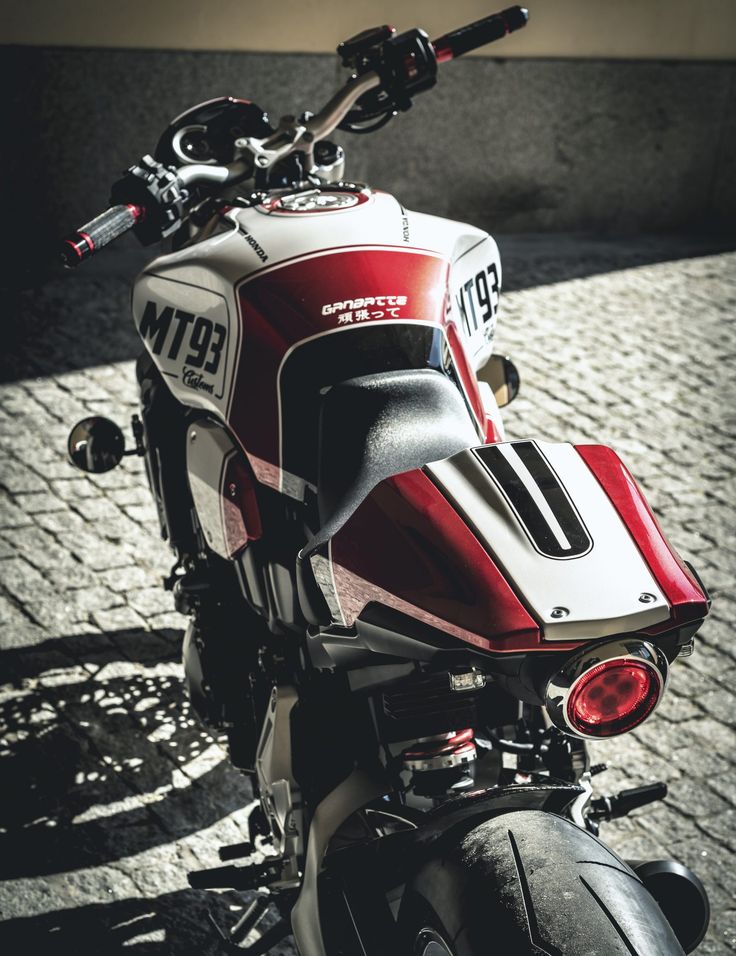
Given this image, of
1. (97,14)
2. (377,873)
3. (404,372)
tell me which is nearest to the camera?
(377,873)

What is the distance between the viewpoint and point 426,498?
173 cm

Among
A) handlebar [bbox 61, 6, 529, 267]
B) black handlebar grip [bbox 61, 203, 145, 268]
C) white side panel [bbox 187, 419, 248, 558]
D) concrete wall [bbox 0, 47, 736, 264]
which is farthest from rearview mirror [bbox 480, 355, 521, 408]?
concrete wall [bbox 0, 47, 736, 264]

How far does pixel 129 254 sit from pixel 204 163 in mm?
4559

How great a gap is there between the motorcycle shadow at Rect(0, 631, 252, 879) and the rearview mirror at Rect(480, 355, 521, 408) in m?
1.35

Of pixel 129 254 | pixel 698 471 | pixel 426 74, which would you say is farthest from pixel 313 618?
pixel 129 254

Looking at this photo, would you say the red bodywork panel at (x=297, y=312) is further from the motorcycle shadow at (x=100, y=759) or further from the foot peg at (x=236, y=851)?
A: the motorcycle shadow at (x=100, y=759)

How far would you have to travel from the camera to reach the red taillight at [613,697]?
1604 millimetres

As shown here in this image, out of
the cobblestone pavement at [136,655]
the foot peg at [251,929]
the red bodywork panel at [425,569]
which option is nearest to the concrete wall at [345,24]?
the cobblestone pavement at [136,655]

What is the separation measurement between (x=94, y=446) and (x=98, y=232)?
0.79 metres

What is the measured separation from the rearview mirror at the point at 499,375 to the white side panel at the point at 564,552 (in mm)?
1301

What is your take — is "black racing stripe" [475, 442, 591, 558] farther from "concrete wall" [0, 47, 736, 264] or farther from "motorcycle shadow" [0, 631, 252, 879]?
"concrete wall" [0, 47, 736, 264]

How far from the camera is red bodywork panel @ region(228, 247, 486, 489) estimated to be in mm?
2275

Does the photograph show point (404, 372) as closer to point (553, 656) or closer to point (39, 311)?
point (553, 656)

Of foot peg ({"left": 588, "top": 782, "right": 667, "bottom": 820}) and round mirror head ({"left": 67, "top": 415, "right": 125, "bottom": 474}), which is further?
round mirror head ({"left": 67, "top": 415, "right": 125, "bottom": 474})
